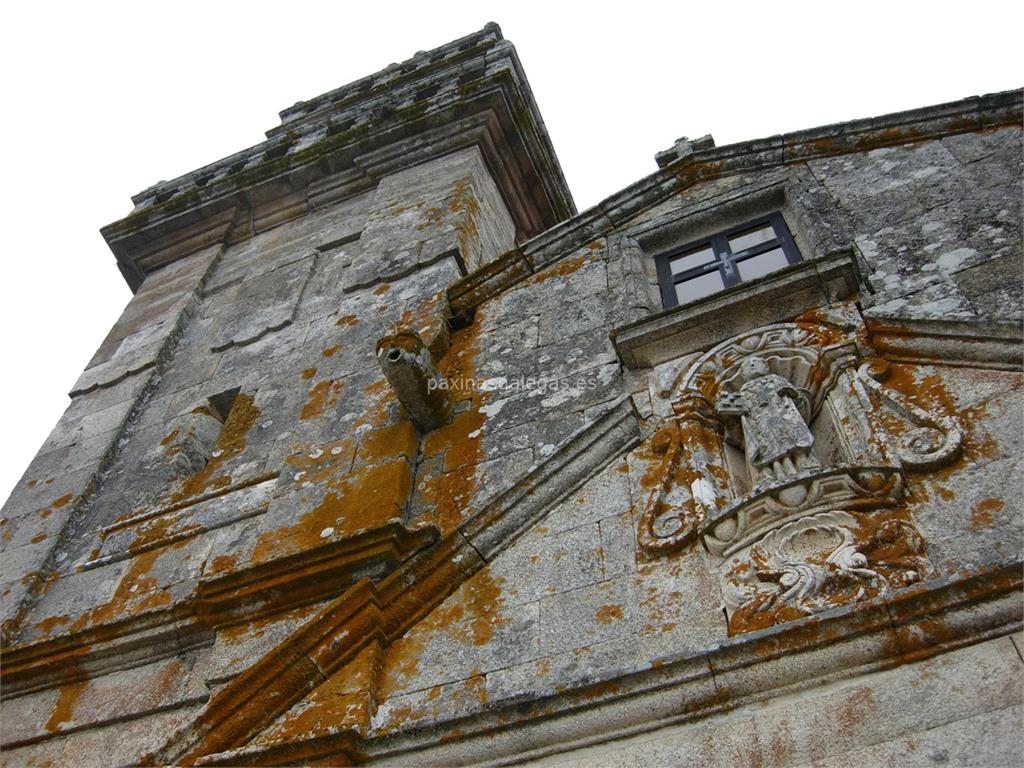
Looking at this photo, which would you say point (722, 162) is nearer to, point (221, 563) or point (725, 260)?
point (725, 260)

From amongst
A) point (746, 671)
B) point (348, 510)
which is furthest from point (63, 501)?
point (746, 671)

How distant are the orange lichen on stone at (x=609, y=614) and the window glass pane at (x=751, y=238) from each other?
3.37m

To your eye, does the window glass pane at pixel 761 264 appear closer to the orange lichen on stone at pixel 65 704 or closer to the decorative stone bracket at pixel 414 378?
the decorative stone bracket at pixel 414 378

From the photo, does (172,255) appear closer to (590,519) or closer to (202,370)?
(202,370)

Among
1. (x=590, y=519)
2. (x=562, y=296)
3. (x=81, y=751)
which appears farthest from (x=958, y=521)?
(x=81, y=751)

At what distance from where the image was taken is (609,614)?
12.9ft

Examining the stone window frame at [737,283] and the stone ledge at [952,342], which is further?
the stone window frame at [737,283]

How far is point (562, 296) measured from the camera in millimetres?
6641

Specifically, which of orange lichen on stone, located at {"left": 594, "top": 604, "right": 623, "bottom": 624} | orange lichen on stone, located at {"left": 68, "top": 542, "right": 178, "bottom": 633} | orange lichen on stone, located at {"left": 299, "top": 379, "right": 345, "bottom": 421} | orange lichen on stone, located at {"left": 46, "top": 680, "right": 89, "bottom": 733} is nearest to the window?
orange lichen on stone, located at {"left": 299, "top": 379, "right": 345, "bottom": 421}

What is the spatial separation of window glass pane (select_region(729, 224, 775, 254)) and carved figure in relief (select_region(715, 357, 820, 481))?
6.37ft

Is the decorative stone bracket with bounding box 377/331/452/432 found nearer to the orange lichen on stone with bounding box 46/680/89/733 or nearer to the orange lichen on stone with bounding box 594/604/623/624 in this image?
the orange lichen on stone with bounding box 594/604/623/624

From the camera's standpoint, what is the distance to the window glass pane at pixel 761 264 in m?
6.30

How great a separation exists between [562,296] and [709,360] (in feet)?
5.72

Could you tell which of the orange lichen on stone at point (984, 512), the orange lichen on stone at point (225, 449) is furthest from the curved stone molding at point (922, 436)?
the orange lichen on stone at point (225, 449)
